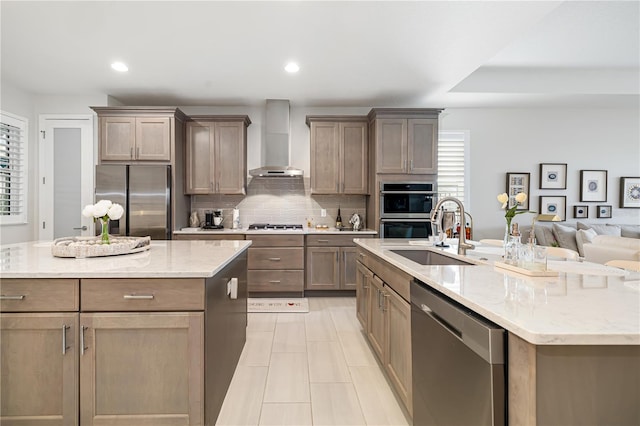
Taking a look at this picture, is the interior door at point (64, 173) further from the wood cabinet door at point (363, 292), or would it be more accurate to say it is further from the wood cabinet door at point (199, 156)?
the wood cabinet door at point (363, 292)

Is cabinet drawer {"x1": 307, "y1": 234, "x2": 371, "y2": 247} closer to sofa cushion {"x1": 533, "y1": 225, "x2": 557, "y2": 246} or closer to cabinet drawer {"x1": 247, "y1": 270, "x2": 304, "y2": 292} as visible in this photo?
cabinet drawer {"x1": 247, "y1": 270, "x2": 304, "y2": 292}

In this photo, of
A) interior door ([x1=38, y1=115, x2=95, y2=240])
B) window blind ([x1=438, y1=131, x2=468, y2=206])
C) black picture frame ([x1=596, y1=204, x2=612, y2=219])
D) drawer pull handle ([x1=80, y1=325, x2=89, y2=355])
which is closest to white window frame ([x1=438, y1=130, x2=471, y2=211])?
window blind ([x1=438, y1=131, x2=468, y2=206])

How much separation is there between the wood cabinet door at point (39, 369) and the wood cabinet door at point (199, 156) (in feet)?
10.7

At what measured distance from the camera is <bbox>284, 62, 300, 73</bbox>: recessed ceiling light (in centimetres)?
363

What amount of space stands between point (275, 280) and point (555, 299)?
3.66 metres

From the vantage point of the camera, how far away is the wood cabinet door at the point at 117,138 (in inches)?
172

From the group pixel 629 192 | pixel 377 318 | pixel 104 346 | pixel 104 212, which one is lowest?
pixel 377 318

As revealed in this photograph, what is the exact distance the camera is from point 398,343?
75.6 inches

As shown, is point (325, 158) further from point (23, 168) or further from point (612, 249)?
point (23, 168)

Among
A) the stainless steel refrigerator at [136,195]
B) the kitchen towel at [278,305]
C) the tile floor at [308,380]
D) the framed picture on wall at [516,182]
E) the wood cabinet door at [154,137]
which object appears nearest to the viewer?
the tile floor at [308,380]

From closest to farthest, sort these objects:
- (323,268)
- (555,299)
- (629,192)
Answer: (555,299) < (323,268) < (629,192)

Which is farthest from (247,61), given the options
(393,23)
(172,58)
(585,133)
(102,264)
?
(585,133)

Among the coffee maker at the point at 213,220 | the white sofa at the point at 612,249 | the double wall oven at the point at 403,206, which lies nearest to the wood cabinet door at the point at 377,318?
the double wall oven at the point at 403,206

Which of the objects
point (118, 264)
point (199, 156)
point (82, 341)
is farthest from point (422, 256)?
point (199, 156)
